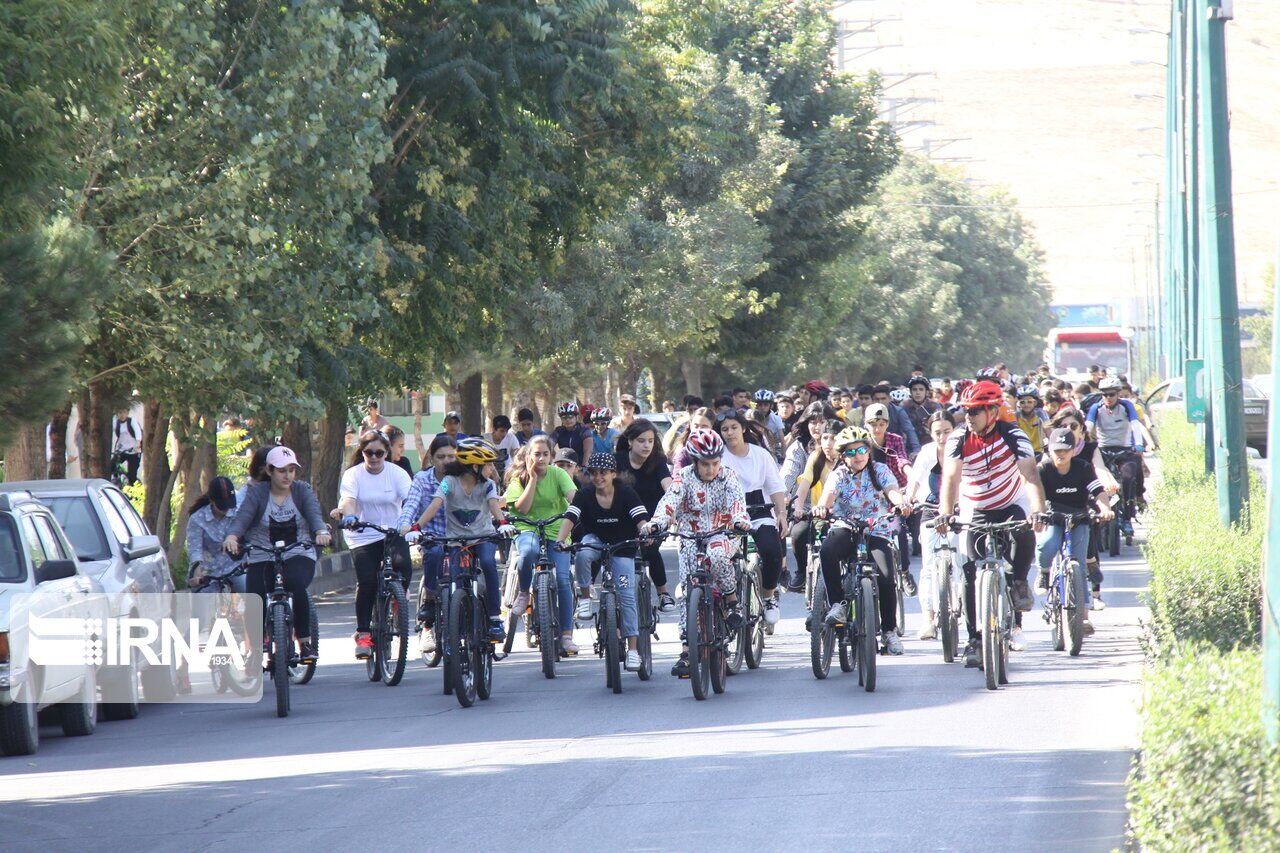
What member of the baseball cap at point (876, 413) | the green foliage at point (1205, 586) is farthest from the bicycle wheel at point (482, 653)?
the baseball cap at point (876, 413)

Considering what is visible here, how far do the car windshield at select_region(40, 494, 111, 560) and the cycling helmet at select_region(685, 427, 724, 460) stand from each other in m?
3.91

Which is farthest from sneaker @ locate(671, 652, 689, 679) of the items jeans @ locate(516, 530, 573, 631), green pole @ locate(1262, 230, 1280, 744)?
green pole @ locate(1262, 230, 1280, 744)

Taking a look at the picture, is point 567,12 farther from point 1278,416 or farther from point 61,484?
point 1278,416

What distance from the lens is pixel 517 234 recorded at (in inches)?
856

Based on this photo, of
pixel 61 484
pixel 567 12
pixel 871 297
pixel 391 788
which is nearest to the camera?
pixel 391 788

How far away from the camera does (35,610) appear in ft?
33.4

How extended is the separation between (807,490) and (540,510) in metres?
2.09

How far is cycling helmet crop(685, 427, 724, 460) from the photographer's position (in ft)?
38.2

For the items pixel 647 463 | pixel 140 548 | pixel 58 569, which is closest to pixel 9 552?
pixel 58 569

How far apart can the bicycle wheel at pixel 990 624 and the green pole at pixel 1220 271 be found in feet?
15.3

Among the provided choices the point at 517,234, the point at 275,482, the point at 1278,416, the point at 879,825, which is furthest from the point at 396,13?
the point at 1278,416

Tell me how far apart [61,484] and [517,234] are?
10000mm

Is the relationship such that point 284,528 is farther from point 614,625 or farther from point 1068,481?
point 1068,481

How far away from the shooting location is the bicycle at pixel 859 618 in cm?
1134
